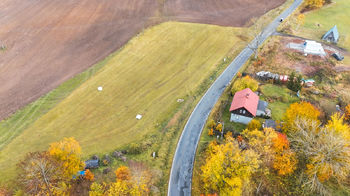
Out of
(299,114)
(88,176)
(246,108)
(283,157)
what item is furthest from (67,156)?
(299,114)

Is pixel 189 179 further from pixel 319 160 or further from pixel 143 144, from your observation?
pixel 319 160

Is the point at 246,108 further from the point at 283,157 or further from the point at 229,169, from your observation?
the point at 229,169

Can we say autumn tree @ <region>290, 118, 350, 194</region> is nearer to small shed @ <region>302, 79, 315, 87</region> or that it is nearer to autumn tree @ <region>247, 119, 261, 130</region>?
autumn tree @ <region>247, 119, 261, 130</region>

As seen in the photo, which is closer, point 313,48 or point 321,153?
point 321,153

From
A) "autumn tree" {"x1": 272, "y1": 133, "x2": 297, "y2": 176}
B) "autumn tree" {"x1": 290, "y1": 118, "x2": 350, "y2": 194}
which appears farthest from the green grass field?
"autumn tree" {"x1": 272, "y1": 133, "x2": 297, "y2": 176}

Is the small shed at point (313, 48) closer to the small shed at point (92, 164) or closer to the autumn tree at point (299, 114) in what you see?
the autumn tree at point (299, 114)

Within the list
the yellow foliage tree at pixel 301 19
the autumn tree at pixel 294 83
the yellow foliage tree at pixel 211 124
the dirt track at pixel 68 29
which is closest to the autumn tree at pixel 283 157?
the yellow foliage tree at pixel 211 124
